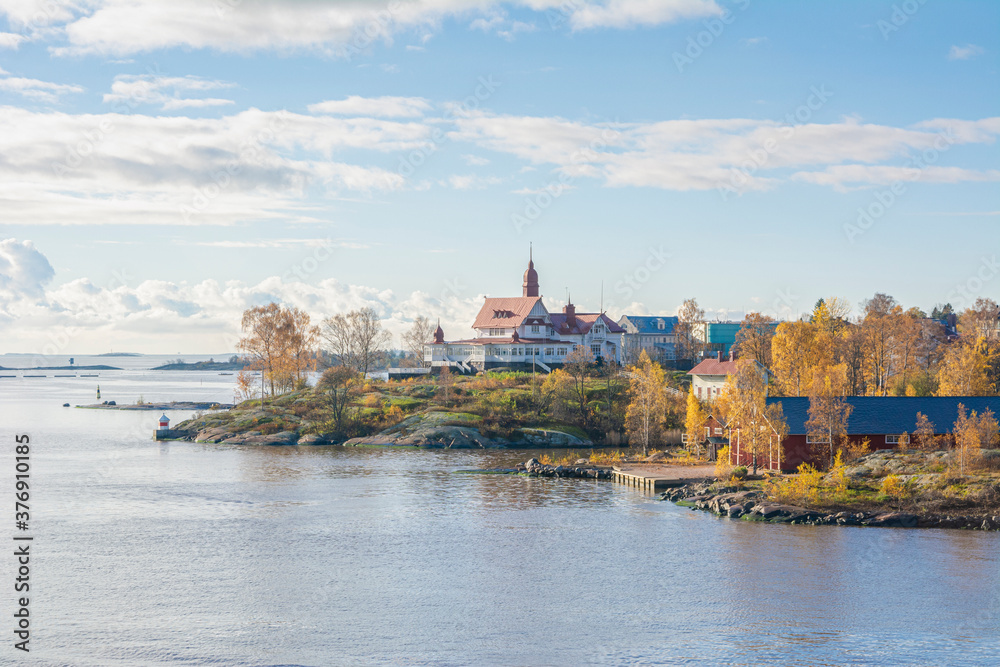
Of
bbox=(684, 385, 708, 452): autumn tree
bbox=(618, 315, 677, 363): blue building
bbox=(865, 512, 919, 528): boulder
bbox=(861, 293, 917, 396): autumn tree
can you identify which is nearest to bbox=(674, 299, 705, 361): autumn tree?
bbox=(618, 315, 677, 363): blue building

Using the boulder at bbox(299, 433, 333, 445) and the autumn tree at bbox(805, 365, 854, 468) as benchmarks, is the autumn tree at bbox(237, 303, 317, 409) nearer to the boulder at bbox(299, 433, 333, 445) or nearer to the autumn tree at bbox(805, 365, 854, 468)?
the boulder at bbox(299, 433, 333, 445)

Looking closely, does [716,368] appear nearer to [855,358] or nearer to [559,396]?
[855,358]

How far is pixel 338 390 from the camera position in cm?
9162

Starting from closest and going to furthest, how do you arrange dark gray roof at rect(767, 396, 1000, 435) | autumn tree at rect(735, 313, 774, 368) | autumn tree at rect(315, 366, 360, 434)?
dark gray roof at rect(767, 396, 1000, 435)
autumn tree at rect(735, 313, 774, 368)
autumn tree at rect(315, 366, 360, 434)

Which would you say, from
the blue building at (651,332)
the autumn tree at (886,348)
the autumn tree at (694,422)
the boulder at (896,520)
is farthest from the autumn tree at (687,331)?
the boulder at (896,520)

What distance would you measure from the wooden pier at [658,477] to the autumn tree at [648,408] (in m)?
9.50

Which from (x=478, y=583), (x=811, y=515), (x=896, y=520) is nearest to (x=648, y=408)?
(x=811, y=515)

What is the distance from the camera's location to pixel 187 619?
1093 inches

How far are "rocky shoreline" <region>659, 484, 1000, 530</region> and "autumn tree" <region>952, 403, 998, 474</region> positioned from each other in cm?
500

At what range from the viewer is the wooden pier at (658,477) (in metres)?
52.5

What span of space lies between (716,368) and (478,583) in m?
46.0

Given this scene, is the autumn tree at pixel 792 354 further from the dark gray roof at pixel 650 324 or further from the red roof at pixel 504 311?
the dark gray roof at pixel 650 324

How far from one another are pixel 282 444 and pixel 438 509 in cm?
3801

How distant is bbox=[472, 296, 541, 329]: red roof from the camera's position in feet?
355
